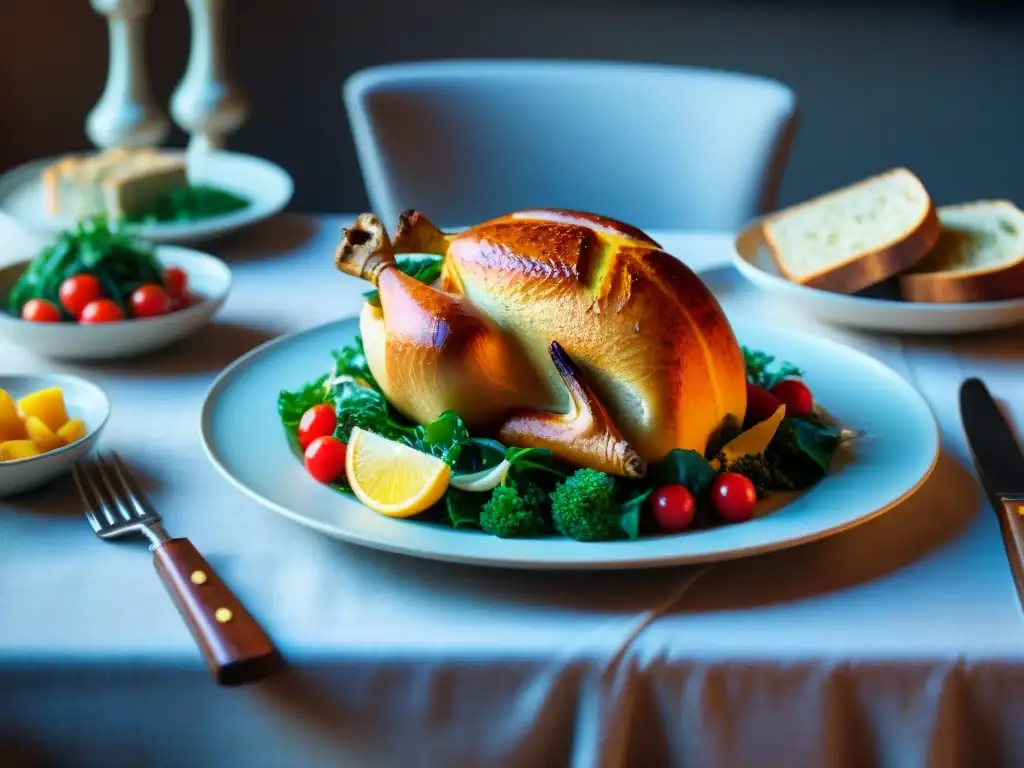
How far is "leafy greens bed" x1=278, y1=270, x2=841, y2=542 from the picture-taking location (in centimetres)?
102

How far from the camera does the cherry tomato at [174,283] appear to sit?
166 centimetres

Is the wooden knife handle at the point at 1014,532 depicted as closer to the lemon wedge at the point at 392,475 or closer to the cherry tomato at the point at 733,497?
the cherry tomato at the point at 733,497

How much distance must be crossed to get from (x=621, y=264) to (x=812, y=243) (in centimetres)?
84

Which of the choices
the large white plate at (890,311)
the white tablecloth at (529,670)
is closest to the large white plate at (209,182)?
the large white plate at (890,311)

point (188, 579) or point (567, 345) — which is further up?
point (567, 345)

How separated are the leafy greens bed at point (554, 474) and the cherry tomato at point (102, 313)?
0.41 m

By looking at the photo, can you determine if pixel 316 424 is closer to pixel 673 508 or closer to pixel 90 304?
pixel 673 508

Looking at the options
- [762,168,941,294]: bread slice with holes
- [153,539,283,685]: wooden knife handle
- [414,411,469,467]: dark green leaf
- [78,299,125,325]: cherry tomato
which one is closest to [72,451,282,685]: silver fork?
[153,539,283,685]: wooden knife handle

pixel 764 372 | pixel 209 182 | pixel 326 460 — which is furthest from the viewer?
pixel 209 182

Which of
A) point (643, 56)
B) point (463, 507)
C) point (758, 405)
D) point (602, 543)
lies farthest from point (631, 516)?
point (643, 56)

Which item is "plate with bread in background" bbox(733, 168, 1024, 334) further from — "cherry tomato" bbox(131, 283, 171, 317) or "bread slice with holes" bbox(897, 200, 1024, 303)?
"cherry tomato" bbox(131, 283, 171, 317)

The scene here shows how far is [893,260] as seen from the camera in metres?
1.71

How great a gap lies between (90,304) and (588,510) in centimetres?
89

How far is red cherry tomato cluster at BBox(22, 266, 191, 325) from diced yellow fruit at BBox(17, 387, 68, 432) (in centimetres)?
32
